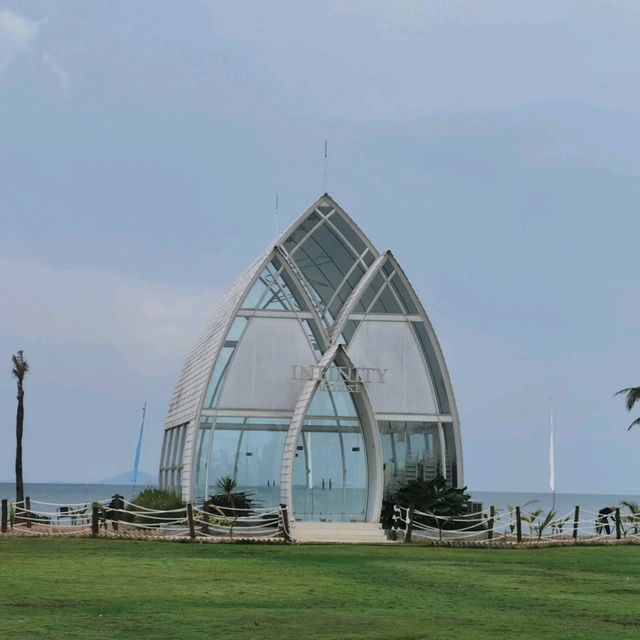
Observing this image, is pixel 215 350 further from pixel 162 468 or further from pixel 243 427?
pixel 162 468

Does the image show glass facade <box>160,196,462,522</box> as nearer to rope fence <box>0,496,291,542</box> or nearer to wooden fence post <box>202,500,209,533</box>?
rope fence <box>0,496,291,542</box>

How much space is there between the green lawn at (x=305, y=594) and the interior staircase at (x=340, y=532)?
4.85 m

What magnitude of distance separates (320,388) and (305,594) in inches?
730

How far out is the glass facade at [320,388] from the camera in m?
37.0

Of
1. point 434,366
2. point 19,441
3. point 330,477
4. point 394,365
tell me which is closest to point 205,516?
point 330,477

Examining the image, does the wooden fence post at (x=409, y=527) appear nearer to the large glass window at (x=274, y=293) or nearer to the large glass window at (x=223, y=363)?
the large glass window at (x=223, y=363)

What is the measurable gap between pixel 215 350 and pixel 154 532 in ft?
20.3

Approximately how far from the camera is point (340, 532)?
117 ft

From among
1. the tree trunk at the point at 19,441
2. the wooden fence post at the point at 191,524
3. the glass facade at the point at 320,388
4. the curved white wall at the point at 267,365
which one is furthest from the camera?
the tree trunk at the point at 19,441

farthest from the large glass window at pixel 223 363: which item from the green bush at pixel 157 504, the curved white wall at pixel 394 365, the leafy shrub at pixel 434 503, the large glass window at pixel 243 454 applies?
the leafy shrub at pixel 434 503

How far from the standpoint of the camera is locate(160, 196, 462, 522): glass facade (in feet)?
121

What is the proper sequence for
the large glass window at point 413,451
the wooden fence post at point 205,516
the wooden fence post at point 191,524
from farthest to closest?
the large glass window at point 413,451 < the wooden fence post at point 205,516 < the wooden fence post at point 191,524

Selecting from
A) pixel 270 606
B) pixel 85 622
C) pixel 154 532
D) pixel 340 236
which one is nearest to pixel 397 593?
pixel 270 606

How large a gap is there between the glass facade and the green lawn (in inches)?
293
